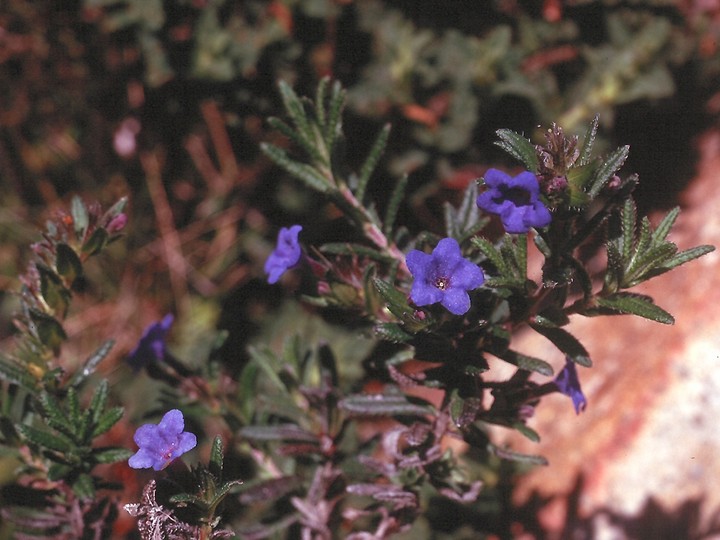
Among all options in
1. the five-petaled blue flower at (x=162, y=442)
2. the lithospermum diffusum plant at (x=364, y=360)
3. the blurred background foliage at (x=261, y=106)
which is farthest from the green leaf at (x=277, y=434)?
the blurred background foliage at (x=261, y=106)

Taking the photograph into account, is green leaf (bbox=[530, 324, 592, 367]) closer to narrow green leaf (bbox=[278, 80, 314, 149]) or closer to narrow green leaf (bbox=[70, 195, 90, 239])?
narrow green leaf (bbox=[278, 80, 314, 149])

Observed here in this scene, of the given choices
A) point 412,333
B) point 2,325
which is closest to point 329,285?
point 412,333

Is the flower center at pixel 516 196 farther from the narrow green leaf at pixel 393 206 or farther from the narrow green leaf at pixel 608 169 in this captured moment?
the narrow green leaf at pixel 393 206

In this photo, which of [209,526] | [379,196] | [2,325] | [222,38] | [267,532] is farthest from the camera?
[2,325]

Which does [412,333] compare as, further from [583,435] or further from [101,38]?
[101,38]

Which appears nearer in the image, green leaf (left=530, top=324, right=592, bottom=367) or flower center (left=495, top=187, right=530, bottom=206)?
flower center (left=495, top=187, right=530, bottom=206)

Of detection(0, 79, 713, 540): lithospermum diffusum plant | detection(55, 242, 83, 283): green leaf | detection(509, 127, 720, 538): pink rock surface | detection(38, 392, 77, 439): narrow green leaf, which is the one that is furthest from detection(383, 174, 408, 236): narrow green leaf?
detection(509, 127, 720, 538): pink rock surface
